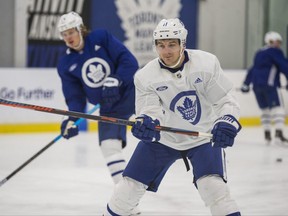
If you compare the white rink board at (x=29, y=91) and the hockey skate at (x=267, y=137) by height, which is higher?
the white rink board at (x=29, y=91)

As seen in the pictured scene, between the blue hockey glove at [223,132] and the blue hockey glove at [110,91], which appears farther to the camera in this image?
→ the blue hockey glove at [110,91]

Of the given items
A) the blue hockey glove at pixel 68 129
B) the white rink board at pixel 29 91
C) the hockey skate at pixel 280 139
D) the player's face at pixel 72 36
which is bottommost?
the hockey skate at pixel 280 139

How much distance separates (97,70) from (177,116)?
49.6 inches

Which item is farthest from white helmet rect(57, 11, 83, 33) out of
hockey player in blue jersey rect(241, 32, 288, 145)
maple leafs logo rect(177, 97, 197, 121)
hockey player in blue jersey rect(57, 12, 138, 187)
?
hockey player in blue jersey rect(241, 32, 288, 145)

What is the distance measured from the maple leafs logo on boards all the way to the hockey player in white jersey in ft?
24.0

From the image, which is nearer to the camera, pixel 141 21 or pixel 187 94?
pixel 187 94

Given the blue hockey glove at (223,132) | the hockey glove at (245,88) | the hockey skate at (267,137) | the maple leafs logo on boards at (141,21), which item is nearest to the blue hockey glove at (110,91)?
the blue hockey glove at (223,132)

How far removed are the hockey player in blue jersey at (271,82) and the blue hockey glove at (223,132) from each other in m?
4.73

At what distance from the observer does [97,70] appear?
4.44 m

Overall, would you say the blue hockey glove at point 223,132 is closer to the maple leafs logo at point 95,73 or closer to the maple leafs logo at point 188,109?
the maple leafs logo at point 188,109

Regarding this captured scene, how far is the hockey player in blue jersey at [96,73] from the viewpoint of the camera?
4.32 metres

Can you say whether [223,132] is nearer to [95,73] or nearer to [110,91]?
[110,91]

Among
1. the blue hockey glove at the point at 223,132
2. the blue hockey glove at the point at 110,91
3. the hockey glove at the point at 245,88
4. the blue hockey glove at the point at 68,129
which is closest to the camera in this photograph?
the blue hockey glove at the point at 223,132

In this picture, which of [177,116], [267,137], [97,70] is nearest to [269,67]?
[267,137]
